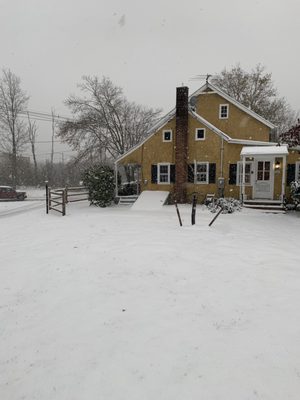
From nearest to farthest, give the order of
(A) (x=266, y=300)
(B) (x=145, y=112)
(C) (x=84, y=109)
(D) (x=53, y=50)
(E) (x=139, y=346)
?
(E) (x=139, y=346) < (A) (x=266, y=300) < (C) (x=84, y=109) < (B) (x=145, y=112) < (D) (x=53, y=50)

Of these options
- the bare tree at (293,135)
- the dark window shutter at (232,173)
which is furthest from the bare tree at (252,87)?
the bare tree at (293,135)

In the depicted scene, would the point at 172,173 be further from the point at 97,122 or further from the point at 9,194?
the point at 9,194

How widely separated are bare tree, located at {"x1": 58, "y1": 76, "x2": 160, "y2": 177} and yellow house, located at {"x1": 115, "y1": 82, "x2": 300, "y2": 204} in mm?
11000

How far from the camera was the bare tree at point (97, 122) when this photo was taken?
28.5m

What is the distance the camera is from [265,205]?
52.1ft

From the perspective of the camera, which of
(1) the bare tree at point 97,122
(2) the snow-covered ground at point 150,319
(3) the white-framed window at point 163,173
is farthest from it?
(1) the bare tree at point 97,122

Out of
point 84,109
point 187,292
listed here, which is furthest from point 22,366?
point 84,109

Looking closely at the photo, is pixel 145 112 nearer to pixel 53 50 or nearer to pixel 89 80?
pixel 89 80

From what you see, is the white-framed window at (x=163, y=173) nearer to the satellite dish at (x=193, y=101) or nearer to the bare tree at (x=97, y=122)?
the satellite dish at (x=193, y=101)

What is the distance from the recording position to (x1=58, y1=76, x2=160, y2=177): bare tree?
28.5 m

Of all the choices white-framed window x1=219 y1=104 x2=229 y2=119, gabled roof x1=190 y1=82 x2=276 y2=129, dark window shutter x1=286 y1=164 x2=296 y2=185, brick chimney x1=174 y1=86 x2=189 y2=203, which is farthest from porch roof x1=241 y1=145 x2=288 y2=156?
white-framed window x1=219 y1=104 x2=229 y2=119

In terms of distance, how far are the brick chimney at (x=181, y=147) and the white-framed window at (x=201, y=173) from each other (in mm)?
741

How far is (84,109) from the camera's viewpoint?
29281mm

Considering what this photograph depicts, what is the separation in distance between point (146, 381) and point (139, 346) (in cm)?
61
